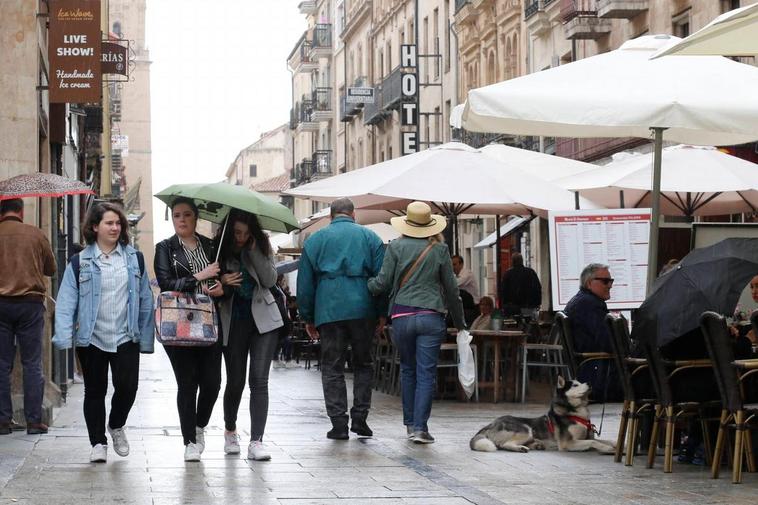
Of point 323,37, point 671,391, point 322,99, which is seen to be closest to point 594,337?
point 671,391

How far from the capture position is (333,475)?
9703mm

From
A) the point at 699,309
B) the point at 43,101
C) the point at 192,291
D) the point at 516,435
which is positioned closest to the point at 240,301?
the point at 192,291

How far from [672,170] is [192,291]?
28.2 ft

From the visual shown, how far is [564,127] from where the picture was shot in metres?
12.7

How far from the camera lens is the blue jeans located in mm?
11875

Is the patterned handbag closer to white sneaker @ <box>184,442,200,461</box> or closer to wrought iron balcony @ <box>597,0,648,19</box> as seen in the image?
white sneaker @ <box>184,442,200,461</box>

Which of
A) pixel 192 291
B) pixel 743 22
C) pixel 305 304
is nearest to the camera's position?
pixel 743 22

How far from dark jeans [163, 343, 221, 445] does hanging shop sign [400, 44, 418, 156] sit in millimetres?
39293

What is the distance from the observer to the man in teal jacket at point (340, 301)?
11938mm

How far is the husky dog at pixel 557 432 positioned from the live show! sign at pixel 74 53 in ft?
19.0

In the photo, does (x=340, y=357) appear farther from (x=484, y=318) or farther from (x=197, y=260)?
(x=484, y=318)

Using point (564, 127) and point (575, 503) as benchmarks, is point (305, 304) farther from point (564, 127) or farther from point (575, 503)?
point (575, 503)

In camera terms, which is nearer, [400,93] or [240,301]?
[240,301]

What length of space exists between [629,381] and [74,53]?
23.5 feet
